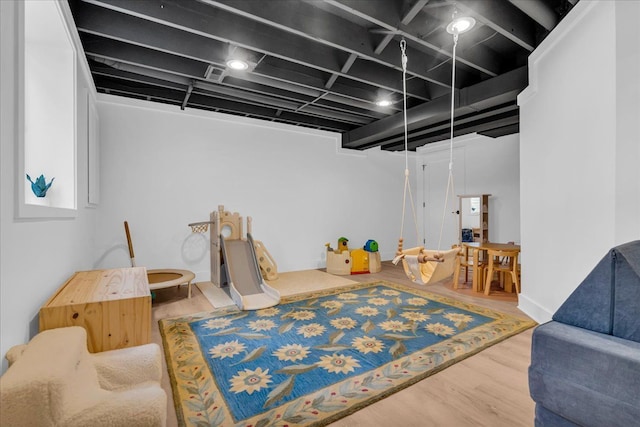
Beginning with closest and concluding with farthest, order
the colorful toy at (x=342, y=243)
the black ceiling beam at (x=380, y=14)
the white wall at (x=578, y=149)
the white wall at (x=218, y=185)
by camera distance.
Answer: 1. the white wall at (x=578, y=149)
2. the black ceiling beam at (x=380, y=14)
3. the white wall at (x=218, y=185)
4. the colorful toy at (x=342, y=243)

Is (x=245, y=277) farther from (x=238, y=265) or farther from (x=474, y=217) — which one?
(x=474, y=217)

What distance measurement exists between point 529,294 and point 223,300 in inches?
140

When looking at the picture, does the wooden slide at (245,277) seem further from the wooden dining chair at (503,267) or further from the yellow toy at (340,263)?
the wooden dining chair at (503,267)

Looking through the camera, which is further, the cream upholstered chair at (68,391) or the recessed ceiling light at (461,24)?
the recessed ceiling light at (461,24)

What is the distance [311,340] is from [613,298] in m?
2.00

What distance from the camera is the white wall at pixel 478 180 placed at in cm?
534

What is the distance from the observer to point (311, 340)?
8.27 feet

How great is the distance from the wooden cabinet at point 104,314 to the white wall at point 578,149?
9.40ft

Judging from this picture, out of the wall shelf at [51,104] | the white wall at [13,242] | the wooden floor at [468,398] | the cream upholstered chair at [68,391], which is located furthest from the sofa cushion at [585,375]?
the wall shelf at [51,104]

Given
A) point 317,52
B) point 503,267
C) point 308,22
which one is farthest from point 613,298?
point 503,267

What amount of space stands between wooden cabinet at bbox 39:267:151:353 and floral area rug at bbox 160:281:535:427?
0.56m

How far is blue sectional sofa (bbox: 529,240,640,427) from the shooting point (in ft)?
3.38

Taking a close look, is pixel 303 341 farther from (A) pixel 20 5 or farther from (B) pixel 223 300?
(A) pixel 20 5

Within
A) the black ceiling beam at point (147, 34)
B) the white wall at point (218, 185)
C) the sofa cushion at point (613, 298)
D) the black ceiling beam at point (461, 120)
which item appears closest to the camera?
the sofa cushion at point (613, 298)
